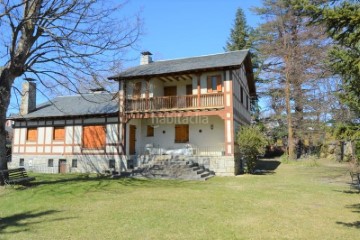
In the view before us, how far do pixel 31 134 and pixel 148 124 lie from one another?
29.6 ft

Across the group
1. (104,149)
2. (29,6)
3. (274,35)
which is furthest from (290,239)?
(274,35)

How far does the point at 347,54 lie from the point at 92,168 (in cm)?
1695

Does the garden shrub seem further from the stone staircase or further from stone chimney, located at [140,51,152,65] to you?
stone chimney, located at [140,51,152,65]

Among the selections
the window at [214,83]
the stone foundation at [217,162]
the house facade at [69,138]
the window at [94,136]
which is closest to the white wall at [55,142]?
the house facade at [69,138]

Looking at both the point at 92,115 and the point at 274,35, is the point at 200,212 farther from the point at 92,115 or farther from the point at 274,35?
the point at 274,35

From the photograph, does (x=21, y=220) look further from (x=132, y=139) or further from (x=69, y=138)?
(x=69, y=138)

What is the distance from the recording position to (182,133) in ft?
67.7

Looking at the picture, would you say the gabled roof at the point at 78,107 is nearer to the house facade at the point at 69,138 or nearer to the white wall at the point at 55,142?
the house facade at the point at 69,138

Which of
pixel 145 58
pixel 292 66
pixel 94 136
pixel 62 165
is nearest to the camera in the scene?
pixel 94 136

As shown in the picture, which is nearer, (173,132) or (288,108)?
(173,132)

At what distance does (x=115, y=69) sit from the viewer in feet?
43.7

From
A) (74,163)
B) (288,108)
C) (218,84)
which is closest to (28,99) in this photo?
(74,163)

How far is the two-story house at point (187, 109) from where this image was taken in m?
17.5

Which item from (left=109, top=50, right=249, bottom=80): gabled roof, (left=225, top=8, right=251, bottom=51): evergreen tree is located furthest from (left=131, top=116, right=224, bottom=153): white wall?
(left=225, top=8, right=251, bottom=51): evergreen tree
